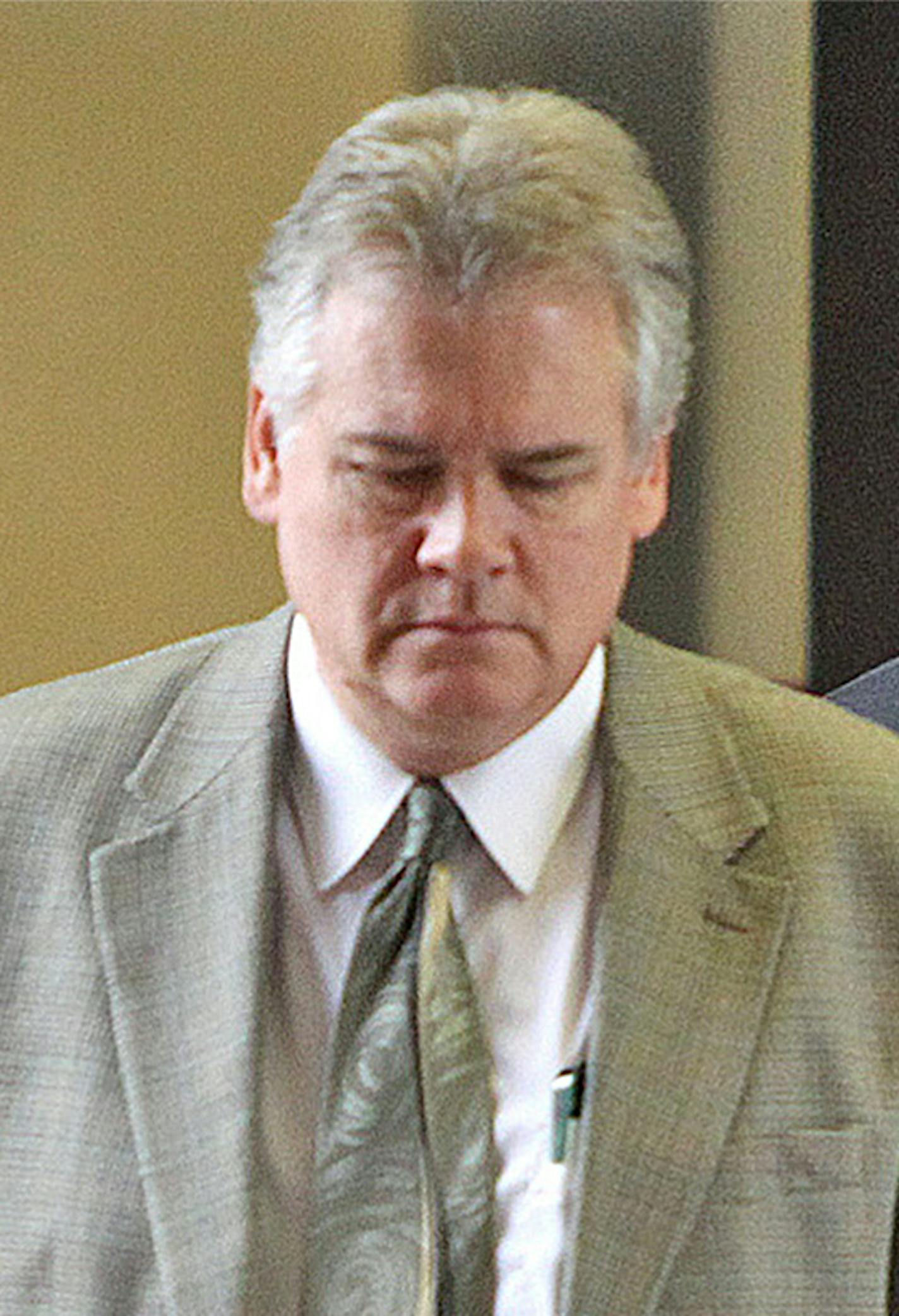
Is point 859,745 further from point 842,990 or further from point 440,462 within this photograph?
point 440,462

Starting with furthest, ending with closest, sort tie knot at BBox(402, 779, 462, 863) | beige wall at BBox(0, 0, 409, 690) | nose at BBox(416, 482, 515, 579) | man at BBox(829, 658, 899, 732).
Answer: beige wall at BBox(0, 0, 409, 690) → man at BBox(829, 658, 899, 732) → tie knot at BBox(402, 779, 462, 863) → nose at BBox(416, 482, 515, 579)

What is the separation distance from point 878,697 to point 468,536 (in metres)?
0.46

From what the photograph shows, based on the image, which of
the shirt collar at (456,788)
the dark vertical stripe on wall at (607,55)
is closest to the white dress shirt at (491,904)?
the shirt collar at (456,788)

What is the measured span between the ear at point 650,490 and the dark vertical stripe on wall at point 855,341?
97 centimetres

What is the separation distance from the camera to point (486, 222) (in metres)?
1.05

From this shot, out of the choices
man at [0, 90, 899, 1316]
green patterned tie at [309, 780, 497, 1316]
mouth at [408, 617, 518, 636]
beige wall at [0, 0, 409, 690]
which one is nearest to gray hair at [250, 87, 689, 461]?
man at [0, 90, 899, 1316]

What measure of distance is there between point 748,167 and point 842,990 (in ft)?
3.66

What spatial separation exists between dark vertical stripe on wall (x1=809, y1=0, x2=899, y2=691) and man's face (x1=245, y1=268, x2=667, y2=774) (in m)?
1.03

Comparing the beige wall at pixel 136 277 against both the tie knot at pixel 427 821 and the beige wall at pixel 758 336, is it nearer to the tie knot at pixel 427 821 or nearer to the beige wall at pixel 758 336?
the beige wall at pixel 758 336

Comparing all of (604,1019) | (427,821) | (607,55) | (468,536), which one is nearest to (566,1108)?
(604,1019)

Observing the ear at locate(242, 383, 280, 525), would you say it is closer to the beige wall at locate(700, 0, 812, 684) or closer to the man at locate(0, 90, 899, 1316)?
the man at locate(0, 90, 899, 1316)

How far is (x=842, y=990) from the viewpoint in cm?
113

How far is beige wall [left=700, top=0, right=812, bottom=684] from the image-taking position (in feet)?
6.84

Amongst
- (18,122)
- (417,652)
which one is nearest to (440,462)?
(417,652)
